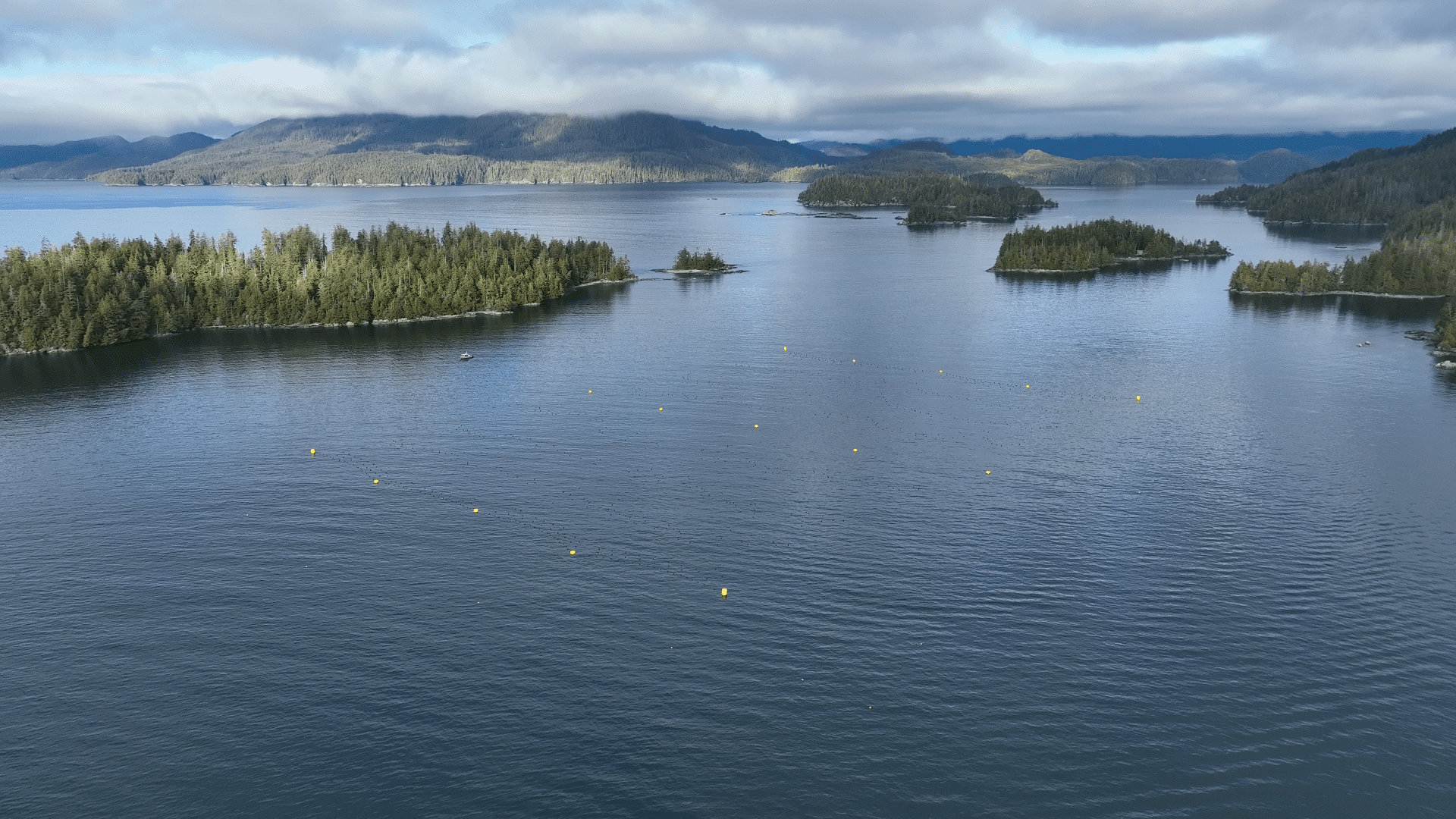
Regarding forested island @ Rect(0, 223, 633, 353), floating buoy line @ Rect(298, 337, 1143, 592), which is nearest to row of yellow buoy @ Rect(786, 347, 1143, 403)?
floating buoy line @ Rect(298, 337, 1143, 592)

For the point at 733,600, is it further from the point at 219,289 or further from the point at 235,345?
the point at 219,289

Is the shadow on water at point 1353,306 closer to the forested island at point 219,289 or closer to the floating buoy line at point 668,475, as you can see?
the floating buoy line at point 668,475

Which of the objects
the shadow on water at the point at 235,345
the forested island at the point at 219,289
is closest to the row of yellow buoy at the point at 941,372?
the shadow on water at the point at 235,345

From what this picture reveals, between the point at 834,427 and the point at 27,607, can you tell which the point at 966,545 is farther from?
the point at 27,607

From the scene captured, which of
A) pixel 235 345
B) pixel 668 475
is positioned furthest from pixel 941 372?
pixel 235 345

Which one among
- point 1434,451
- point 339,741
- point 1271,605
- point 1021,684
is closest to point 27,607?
point 339,741

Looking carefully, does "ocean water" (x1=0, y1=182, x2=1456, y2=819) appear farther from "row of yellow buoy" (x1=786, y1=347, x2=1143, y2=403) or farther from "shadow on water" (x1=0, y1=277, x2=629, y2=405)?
"shadow on water" (x1=0, y1=277, x2=629, y2=405)
